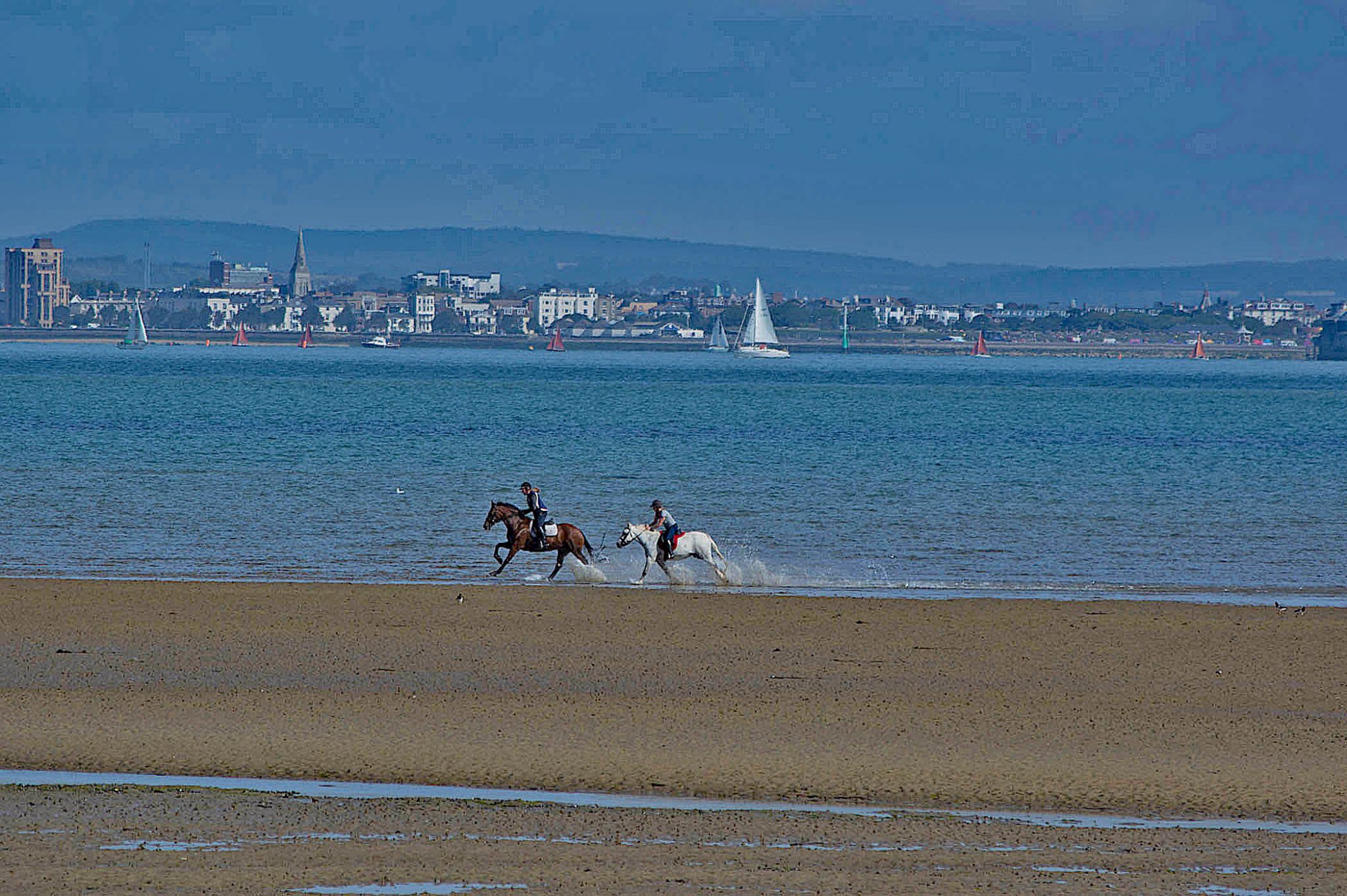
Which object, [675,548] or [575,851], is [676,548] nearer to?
[675,548]

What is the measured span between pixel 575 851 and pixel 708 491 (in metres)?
27.2

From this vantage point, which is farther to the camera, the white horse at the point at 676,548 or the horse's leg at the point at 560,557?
the horse's leg at the point at 560,557

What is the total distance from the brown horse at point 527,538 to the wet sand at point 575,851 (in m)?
11.1

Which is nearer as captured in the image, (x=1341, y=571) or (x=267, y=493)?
(x=1341, y=571)

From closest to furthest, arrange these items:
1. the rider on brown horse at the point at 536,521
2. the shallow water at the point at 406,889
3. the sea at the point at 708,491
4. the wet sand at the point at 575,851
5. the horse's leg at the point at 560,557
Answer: the shallow water at the point at 406,889, the wet sand at the point at 575,851, the rider on brown horse at the point at 536,521, the horse's leg at the point at 560,557, the sea at the point at 708,491

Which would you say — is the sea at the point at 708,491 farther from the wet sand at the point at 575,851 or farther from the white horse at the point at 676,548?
the wet sand at the point at 575,851

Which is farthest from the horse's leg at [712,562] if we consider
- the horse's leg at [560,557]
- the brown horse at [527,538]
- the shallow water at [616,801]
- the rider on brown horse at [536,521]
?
the shallow water at [616,801]

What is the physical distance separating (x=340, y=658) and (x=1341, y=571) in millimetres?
14669

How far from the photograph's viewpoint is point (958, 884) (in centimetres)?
872

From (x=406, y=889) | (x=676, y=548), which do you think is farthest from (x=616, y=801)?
(x=676, y=548)

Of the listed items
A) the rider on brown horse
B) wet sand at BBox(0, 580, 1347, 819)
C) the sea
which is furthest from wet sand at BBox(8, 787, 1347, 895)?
the rider on brown horse

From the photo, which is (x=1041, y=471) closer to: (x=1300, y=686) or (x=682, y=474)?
(x=682, y=474)

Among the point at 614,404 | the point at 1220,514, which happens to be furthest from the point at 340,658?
the point at 614,404

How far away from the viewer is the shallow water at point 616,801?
10.1 meters
